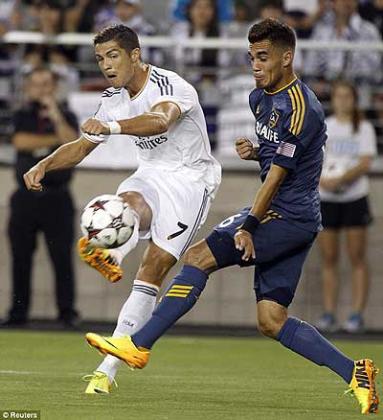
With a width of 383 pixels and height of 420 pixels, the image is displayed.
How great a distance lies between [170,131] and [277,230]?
1259 mm

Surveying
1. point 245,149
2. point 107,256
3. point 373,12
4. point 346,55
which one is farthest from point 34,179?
point 373,12

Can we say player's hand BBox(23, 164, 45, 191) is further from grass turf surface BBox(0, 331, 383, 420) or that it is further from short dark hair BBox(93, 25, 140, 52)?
grass turf surface BBox(0, 331, 383, 420)

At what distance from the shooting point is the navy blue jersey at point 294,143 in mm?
8555

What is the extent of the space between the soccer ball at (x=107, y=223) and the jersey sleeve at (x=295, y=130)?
3.37 feet

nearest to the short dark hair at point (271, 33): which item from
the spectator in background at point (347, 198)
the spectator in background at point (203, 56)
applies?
the spectator in background at point (347, 198)

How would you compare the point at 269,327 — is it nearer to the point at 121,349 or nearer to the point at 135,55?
the point at 121,349

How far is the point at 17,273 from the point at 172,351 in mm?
3057

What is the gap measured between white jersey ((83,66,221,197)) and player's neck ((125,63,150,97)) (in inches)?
1.0

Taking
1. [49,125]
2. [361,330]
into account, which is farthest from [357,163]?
[49,125]

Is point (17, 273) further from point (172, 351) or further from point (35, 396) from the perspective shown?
point (35, 396)

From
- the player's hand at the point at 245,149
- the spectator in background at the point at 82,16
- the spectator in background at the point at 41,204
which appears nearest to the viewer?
the player's hand at the point at 245,149

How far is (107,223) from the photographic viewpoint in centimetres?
870

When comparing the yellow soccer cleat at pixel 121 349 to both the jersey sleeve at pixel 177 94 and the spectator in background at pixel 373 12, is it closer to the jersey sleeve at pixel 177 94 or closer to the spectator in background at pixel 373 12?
the jersey sleeve at pixel 177 94

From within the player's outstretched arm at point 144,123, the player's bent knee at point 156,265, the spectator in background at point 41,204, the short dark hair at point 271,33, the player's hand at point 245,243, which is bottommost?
the spectator in background at point 41,204
